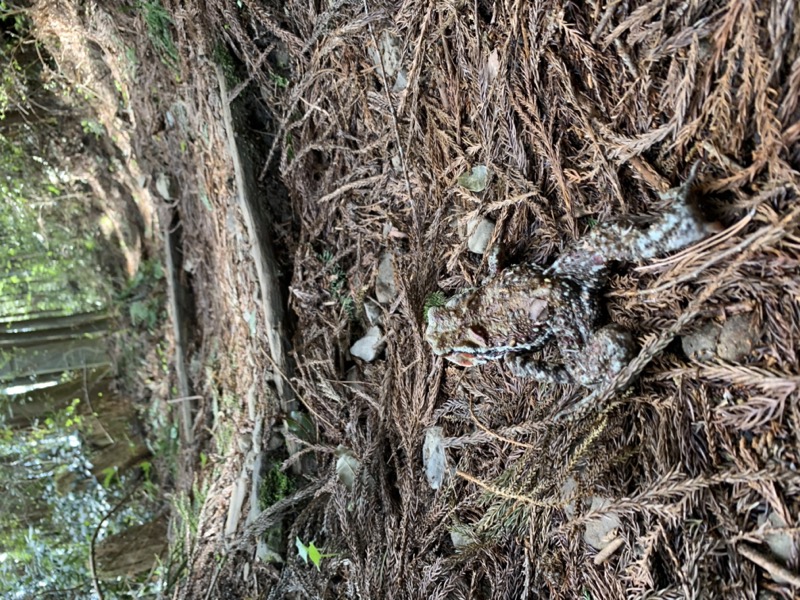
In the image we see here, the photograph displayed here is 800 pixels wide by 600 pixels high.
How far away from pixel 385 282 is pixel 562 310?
126 centimetres

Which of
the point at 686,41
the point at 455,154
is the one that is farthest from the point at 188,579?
the point at 686,41

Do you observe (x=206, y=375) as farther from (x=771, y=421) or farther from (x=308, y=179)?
(x=771, y=421)

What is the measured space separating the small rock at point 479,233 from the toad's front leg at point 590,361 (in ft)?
2.04

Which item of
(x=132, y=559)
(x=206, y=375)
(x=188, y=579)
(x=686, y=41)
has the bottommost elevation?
(x=132, y=559)

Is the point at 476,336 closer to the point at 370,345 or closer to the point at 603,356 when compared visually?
the point at 603,356

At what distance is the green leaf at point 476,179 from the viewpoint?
2616 millimetres

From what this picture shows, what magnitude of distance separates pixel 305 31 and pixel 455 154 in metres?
1.35

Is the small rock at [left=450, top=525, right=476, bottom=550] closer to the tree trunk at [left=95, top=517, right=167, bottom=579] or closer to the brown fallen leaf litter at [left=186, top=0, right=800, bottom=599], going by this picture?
the brown fallen leaf litter at [left=186, top=0, right=800, bottom=599]

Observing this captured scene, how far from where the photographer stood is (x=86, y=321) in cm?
618

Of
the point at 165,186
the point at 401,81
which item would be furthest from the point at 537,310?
the point at 165,186

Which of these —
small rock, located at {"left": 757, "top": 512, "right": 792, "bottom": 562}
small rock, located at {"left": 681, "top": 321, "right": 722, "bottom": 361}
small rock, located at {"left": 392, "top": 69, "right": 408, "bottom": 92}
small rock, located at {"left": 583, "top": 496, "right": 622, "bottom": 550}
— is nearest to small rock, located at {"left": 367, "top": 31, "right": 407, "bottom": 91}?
small rock, located at {"left": 392, "top": 69, "right": 408, "bottom": 92}

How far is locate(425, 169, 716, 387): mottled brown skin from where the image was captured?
2.00 metres

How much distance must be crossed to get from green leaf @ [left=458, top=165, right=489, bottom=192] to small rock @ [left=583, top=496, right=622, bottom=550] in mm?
1612

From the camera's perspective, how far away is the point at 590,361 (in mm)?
2213
